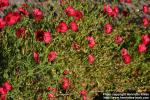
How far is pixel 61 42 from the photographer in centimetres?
440

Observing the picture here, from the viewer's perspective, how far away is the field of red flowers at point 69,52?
12.6 ft

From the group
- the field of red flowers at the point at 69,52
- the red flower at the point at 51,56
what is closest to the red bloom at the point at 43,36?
the field of red flowers at the point at 69,52

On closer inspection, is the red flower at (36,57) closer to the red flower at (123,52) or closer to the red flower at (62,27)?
the red flower at (62,27)

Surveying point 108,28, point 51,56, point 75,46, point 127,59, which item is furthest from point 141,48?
point 51,56

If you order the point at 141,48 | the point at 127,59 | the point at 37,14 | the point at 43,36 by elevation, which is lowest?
the point at 127,59

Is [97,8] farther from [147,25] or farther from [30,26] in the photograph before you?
[30,26]

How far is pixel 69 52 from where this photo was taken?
171 inches

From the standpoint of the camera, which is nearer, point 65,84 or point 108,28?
point 65,84

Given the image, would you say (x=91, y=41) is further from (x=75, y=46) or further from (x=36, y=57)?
(x=36, y=57)

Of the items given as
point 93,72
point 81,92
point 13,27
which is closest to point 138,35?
point 93,72

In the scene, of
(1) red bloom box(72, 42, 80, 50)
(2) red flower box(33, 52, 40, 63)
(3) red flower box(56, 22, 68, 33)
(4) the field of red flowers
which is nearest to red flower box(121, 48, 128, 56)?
(4) the field of red flowers

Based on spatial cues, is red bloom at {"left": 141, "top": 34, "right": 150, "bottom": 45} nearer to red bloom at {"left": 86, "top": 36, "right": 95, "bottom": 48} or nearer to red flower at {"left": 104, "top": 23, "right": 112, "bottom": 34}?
red flower at {"left": 104, "top": 23, "right": 112, "bottom": 34}

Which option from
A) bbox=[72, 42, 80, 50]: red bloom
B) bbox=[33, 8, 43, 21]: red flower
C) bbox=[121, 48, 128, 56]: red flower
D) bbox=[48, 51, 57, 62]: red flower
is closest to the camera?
bbox=[48, 51, 57, 62]: red flower

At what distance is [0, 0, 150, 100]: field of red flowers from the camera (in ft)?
12.6
